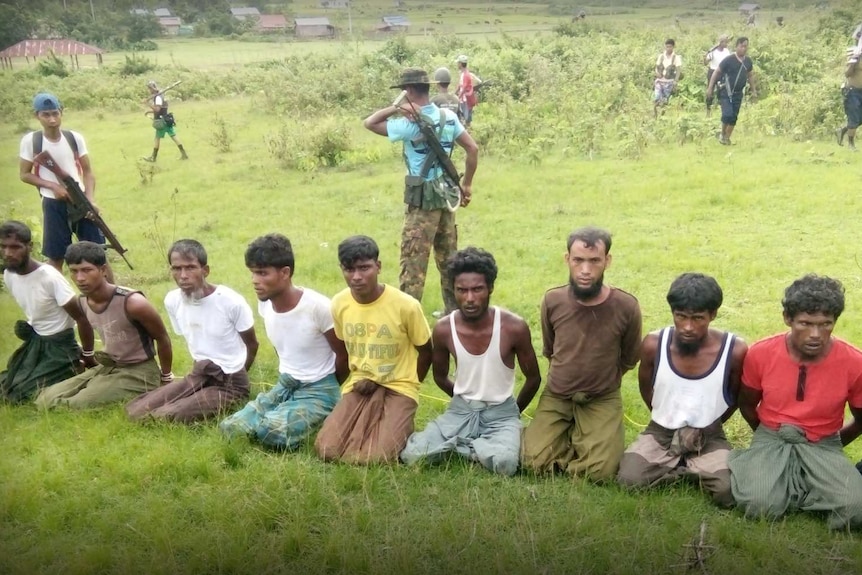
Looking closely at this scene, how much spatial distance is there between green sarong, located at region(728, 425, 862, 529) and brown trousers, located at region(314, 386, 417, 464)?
1.54 metres

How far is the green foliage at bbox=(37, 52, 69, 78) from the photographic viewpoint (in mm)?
2078

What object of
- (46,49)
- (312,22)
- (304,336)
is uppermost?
(312,22)

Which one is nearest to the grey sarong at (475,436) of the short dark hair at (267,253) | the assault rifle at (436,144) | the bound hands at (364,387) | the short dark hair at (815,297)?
the bound hands at (364,387)

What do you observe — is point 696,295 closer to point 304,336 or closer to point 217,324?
point 304,336

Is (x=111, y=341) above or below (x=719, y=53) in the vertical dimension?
below

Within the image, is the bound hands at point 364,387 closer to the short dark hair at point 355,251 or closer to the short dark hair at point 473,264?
the short dark hair at point 355,251

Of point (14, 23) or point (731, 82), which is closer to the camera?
point (14, 23)

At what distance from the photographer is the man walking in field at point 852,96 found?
944 cm

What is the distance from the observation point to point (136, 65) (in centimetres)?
305

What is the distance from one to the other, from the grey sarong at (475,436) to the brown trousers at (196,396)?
3.85ft

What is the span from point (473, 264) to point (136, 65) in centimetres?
171

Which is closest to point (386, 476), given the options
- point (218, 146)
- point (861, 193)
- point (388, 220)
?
point (388, 220)

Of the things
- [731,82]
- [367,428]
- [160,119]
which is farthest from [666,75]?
[367,428]

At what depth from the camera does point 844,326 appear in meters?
5.12
